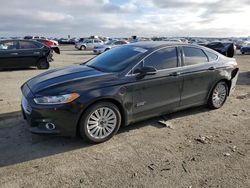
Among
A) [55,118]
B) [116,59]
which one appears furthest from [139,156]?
[116,59]

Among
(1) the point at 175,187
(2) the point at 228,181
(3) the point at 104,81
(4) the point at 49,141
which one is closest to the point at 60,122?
(4) the point at 49,141

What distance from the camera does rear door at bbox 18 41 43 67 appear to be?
12122mm

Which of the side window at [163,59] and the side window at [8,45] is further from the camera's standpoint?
the side window at [8,45]

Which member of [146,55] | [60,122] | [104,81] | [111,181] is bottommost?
[111,181]

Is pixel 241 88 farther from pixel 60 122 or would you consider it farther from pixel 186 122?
pixel 60 122

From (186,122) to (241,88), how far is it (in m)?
4.18

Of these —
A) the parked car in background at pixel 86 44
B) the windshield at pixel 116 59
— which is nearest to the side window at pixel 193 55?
the windshield at pixel 116 59

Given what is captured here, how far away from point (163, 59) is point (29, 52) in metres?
9.17

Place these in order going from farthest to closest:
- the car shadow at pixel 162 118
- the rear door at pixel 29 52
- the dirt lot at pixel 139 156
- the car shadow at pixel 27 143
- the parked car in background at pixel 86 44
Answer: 1. the parked car in background at pixel 86 44
2. the rear door at pixel 29 52
3. the car shadow at pixel 162 118
4. the car shadow at pixel 27 143
5. the dirt lot at pixel 139 156

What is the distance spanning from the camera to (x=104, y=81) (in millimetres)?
4188

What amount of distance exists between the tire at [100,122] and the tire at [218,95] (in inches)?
101

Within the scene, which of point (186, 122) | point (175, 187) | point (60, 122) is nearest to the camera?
point (175, 187)

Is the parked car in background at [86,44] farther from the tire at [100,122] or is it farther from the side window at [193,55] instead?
the tire at [100,122]

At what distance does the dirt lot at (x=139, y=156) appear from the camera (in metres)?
3.22
